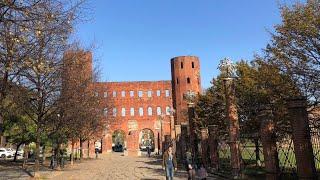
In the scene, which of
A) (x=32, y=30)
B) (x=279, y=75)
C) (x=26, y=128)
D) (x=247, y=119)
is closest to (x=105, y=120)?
(x=26, y=128)

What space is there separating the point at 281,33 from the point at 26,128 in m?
A: 28.2

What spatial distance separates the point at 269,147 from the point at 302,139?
10.3ft

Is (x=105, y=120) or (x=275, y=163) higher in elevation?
(x=105, y=120)

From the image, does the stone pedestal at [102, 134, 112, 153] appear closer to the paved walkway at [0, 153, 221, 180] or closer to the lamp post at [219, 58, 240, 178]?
the paved walkway at [0, 153, 221, 180]

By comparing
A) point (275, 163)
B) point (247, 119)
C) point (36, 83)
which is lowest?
point (275, 163)

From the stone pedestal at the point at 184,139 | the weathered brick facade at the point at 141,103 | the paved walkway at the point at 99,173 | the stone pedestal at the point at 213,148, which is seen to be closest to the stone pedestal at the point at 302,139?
the paved walkway at the point at 99,173

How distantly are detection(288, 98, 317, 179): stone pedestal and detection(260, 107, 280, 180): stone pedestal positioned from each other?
2876 mm

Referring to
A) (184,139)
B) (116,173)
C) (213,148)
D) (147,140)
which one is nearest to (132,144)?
(184,139)

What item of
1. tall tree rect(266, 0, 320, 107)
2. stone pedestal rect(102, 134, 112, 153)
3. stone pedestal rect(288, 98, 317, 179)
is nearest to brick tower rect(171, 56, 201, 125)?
stone pedestal rect(102, 134, 112, 153)

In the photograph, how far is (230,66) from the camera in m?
22.5

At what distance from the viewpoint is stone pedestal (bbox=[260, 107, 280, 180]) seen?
15.7m

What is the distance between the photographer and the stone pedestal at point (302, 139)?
12.6 m

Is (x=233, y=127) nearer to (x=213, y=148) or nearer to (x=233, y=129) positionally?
(x=233, y=129)

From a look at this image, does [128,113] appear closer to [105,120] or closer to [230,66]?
[105,120]
